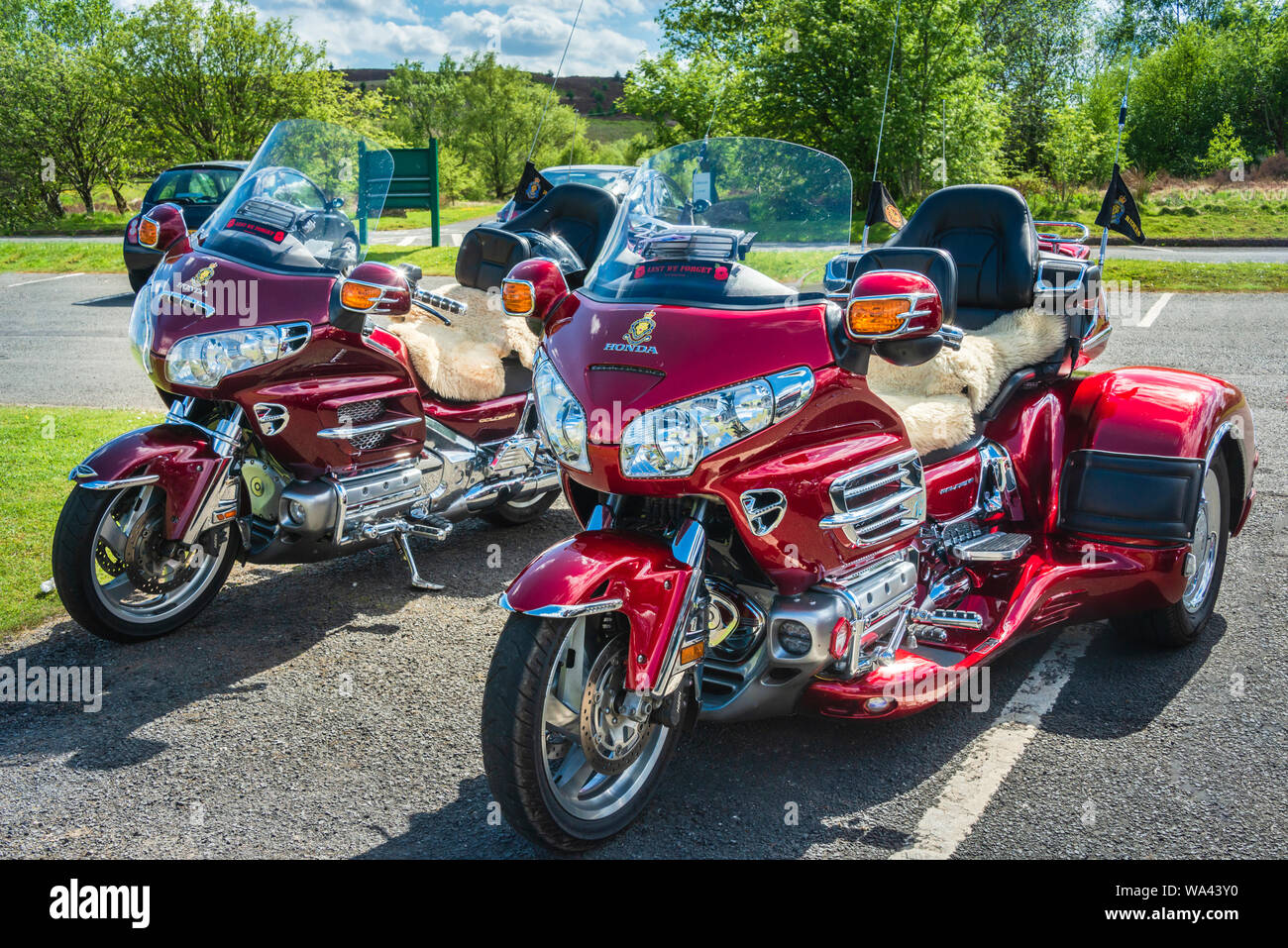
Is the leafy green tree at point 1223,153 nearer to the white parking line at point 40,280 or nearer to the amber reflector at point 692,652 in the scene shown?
the white parking line at point 40,280

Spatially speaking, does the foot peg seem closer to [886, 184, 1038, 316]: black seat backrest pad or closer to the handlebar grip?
[886, 184, 1038, 316]: black seat backrest pad

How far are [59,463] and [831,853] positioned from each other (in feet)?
18.9

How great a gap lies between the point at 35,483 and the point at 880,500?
17.5 ft

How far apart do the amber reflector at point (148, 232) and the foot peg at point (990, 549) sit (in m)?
3.80

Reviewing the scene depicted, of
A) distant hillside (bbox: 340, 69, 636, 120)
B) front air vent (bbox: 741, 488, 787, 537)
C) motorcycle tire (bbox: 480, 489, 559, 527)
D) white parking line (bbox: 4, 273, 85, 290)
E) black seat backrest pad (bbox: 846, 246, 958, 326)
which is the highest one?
distant hillside (bbox: 340, 69, 636, 120)

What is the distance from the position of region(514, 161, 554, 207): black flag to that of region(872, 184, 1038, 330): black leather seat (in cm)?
298

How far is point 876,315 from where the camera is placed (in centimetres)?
289

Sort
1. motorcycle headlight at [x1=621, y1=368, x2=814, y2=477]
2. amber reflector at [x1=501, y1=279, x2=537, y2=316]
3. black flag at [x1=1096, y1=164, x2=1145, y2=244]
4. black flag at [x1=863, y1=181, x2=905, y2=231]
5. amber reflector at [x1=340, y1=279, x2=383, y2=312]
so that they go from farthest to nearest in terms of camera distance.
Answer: black flag at [x1=863, y1=181, x2=905, y2=231]
black flag at [x1=1096, y1=164, x2=1145, y2=244]
amber reflector at [x1=340, y1=279, x2=383, y2=312]
amber reflector at [x1=501, y1=279, x2=537, y2=316]
motorcycle headlight at [x1=621, y1=368, x2=814, y2=477]

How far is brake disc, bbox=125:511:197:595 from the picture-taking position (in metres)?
4.29

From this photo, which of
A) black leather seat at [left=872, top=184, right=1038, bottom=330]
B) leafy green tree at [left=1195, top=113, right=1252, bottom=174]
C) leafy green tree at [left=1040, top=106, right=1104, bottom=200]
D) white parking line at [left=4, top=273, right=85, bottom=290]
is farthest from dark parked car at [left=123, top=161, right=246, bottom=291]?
leafy green tree at [left=1195, top=113, right=1252, bottom=174]

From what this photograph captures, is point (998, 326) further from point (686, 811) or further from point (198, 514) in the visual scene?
point (198, 514)

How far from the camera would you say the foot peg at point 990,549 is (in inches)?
154

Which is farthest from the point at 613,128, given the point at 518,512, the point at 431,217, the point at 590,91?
the point at 518,512

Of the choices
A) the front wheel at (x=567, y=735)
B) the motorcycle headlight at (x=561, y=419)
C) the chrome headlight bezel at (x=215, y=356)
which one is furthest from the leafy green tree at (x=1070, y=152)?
the front wheel at (x=567, y=735)
